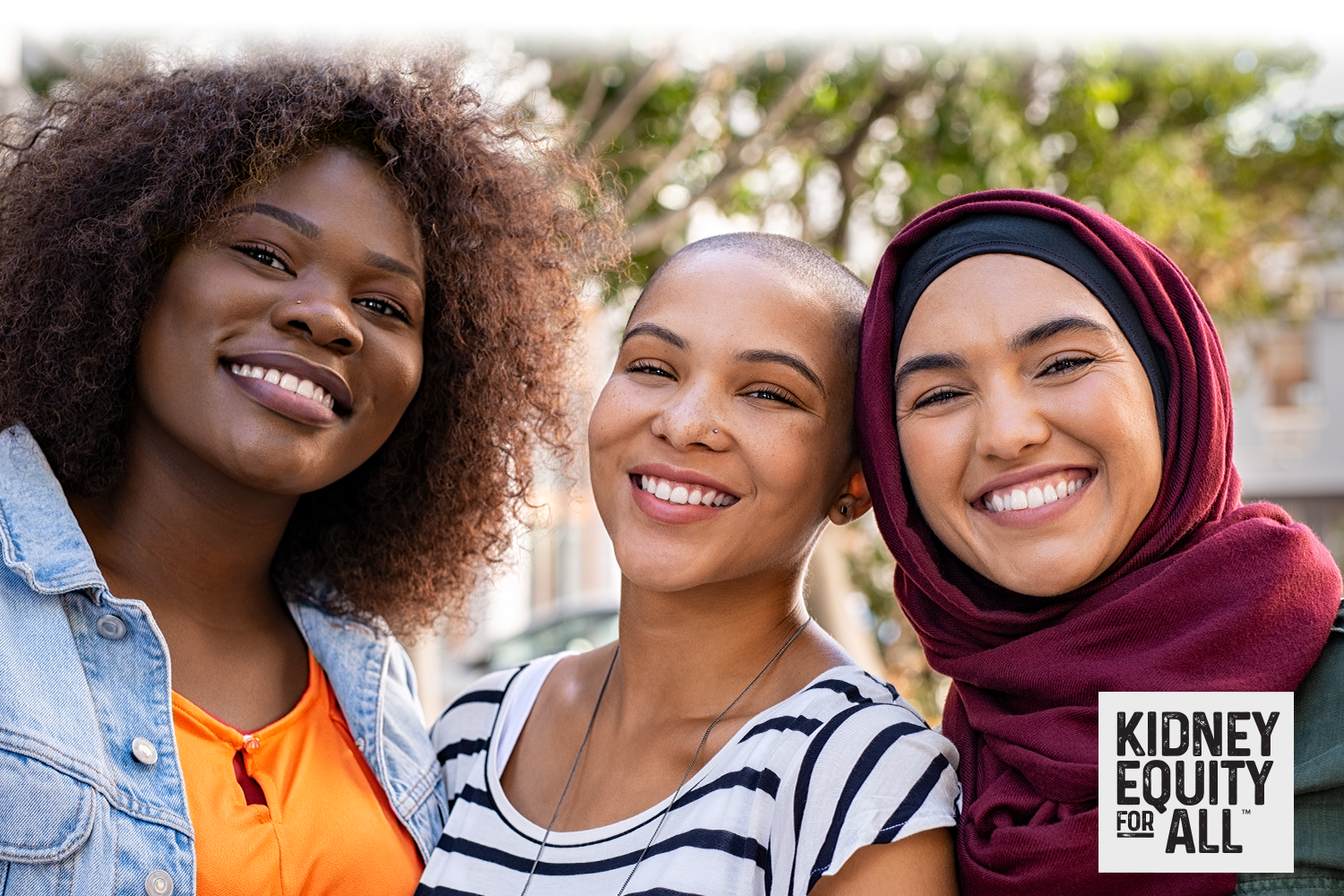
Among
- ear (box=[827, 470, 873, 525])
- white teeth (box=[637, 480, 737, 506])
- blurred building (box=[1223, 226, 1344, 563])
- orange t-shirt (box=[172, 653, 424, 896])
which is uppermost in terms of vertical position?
blurred building (box=[1223, 226, 1344, 563])

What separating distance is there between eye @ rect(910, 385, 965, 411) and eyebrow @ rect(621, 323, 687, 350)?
1.64 ft

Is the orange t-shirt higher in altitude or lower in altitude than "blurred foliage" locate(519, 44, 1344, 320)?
lower

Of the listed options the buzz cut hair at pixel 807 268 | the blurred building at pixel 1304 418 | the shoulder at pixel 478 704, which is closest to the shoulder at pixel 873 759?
the buzz cut hair at pixel 807 268

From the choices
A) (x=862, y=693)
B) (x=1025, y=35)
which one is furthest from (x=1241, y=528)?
(x=1025, y=35)

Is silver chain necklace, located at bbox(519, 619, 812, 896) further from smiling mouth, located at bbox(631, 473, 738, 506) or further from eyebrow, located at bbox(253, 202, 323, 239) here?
eyebrow, located at bbox(253, 202, 323, 239)

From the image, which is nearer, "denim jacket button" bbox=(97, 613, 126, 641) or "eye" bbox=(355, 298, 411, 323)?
"denim jacket button" bbox=(97, 613, 126, 641)

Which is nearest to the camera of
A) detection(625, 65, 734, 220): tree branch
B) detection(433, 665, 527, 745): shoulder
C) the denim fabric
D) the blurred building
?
the denim fabric

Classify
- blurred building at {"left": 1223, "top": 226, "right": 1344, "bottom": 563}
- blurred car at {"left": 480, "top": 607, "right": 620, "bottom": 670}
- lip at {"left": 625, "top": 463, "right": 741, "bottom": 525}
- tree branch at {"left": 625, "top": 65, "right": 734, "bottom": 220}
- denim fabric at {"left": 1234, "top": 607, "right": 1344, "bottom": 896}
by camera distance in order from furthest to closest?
blurred building at {"left": 1223, "top": 226, "right": 1344, "bottom": 563}
blurred car at {"left": 480, "top": 607, "right": 620, "bottom": 670}
tree branch at {"left": 625, "top": 65, "right": 734, "bottom": 220}
lip at {"left": 625, "top": 463, "right": 741, "bottom": 525}
denim fabric at {"left": 1234, "top": 607, "right": 1344, "bottom": 896}

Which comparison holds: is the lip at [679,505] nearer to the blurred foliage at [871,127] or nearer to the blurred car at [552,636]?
the blurred foliage at [871,127]

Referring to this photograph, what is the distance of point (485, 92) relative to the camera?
3.33 metres

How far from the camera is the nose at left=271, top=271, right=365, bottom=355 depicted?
252 cm

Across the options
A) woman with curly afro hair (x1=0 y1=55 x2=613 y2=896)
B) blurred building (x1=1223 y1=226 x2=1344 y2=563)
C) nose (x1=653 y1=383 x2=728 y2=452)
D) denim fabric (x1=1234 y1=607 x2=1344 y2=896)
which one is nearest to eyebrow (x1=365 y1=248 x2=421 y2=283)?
woman with curly afro hair (x1=0 y1=55 x2=613 y2=896)

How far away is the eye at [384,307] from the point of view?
269cm

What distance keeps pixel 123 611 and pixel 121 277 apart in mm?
700
